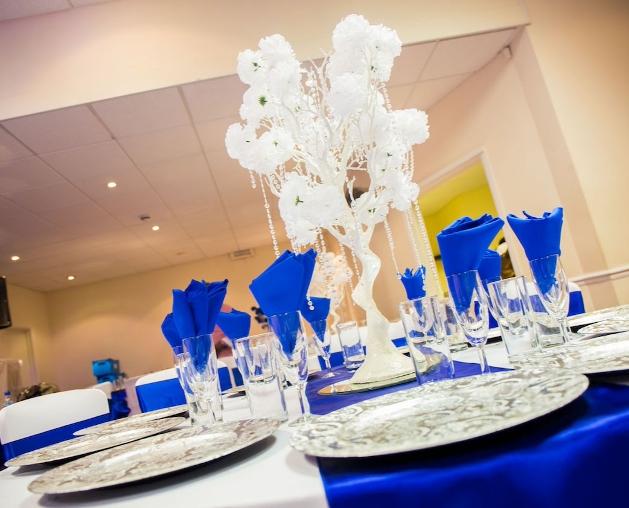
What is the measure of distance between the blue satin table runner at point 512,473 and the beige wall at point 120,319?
34.8 feet

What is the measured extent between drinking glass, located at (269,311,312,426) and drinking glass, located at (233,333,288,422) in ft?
0.12

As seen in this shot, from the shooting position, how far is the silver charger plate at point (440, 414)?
54 centimetres

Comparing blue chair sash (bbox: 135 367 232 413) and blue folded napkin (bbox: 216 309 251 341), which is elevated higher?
blue folded napkin (bbox: 216 309 251 341)

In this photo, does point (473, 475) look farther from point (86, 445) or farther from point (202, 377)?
point (86, 445)

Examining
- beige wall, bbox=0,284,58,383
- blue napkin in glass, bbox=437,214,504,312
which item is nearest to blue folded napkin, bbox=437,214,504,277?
blue napkin in glass, bbox=437,214,504,312

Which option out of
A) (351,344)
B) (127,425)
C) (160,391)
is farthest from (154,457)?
(160,391)

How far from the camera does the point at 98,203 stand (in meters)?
5.94

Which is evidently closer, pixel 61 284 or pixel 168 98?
pixel 168 98

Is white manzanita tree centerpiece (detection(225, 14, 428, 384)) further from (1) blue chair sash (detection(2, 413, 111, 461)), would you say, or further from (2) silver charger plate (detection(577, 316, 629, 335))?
(1) blue chair sash (detection(2, 413, 111, 461))

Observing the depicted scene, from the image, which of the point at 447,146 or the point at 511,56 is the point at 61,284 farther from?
the point at 511,56

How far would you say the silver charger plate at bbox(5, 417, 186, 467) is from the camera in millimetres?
→ 1033

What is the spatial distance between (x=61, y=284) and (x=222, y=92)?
7641mm

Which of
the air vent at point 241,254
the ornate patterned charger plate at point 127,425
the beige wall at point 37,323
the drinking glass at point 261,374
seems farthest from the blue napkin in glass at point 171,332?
the air vent at point 241,254

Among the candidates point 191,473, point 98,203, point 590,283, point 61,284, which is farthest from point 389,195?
point 61,284
